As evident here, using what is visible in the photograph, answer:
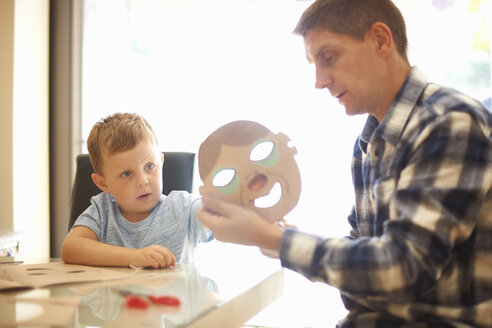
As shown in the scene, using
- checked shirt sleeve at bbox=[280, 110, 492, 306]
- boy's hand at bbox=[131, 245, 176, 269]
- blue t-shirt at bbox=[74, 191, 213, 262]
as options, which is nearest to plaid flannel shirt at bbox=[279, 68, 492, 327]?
checked shirt sleeve at bbox=[280, 110, 492, 306]

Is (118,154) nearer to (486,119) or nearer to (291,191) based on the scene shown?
(291,191)

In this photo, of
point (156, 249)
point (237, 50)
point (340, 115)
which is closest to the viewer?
point (156, 249)

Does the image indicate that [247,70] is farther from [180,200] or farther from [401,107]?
[401,107]

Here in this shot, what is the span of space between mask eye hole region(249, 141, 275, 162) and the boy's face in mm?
399

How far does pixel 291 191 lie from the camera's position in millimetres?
1019

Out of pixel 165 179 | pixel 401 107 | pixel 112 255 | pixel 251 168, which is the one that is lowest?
pixel 112 255

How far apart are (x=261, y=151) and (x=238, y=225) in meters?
0.24

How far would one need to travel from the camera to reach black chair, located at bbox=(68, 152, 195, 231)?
162cm

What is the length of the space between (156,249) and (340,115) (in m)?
2.12

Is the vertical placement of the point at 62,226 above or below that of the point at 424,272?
below

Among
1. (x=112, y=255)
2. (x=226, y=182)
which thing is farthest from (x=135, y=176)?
(x=226, y=182)

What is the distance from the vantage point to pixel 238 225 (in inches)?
35.9

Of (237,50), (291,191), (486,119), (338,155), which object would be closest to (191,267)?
(291,191)

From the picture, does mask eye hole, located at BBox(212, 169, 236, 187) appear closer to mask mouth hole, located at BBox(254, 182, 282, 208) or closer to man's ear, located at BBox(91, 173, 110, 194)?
mask mouth hole, located at BBox(254, 182, 282, 208)
